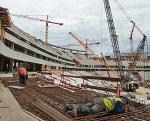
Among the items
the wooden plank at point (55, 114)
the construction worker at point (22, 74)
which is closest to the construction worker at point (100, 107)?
the wooden plank at point (55, 114)

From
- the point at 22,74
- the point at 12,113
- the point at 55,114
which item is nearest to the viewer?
the point at 55,114

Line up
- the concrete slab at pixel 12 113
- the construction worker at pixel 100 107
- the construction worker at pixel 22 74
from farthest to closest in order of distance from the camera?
1. the construction worker at pixel 22 74
2. the construction worker at pixel 100 107
3. the concrete slab at pixel 12 113

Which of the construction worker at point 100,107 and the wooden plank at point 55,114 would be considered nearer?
the wooden plank at point 55,114

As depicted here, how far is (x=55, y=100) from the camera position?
19406 millimetres

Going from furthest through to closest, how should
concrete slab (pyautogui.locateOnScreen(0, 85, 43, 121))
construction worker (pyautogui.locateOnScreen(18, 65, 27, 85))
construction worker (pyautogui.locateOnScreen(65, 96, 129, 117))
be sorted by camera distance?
construction worker (pyautogui.locateOnScreen(18, 65, 27, 85)), construction worker (pyautogui.locateOnScreen(65, 96, 129, 117)), concrete slab (pyautogui.locateOnScreen(0, 85, 43, 121))

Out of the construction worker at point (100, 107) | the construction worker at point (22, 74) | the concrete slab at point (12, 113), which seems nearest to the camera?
the concrete slab at point (12, 113)

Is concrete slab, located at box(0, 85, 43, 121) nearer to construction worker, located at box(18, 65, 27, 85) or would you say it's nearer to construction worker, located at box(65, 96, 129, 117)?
construction worker, located at box(65, 96, 129, 117)

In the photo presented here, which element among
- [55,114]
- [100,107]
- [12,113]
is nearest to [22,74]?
[12,113]

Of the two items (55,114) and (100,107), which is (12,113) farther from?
(100,107)

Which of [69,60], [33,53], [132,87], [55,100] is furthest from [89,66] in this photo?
[55,100]

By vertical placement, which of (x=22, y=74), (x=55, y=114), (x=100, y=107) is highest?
(x=22, y=74)

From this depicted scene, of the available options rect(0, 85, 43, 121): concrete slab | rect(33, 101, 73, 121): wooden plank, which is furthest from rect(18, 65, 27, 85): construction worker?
rect(33, 101, 73, 121): wooden plank

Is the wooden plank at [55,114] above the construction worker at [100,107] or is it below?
below

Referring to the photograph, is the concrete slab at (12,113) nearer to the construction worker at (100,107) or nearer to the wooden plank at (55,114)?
the wooden plank at (55,114)
